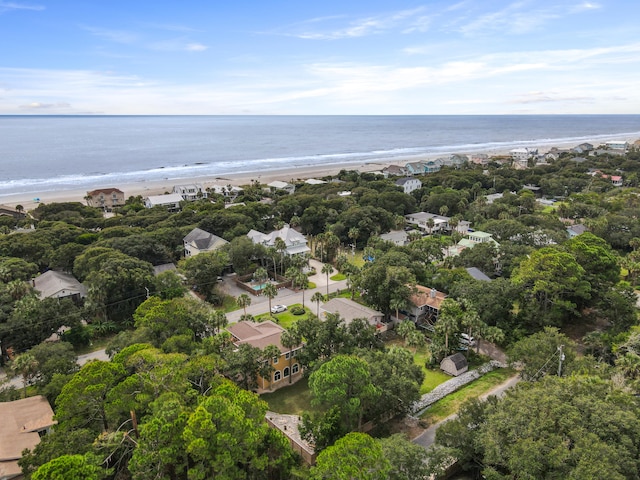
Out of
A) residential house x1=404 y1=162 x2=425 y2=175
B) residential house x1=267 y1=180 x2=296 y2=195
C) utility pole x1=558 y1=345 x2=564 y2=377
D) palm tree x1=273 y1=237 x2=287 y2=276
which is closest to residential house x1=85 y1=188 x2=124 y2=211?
residential house x1=267 y1=180 x2=296 y2=195

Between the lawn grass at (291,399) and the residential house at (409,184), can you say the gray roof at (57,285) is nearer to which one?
the lawn grass at (291,399)

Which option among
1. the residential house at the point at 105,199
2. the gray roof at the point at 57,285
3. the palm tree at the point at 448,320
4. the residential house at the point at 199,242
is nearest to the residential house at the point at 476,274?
the palm tree at the point at 448,320

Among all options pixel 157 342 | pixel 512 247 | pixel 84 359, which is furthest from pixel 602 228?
pixel 84 359

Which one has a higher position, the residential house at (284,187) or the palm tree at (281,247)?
the residential house at (284,187)

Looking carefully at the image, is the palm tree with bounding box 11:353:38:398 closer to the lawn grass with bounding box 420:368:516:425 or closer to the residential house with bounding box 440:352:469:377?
the lawn grass with bounding box 420:368:516:425

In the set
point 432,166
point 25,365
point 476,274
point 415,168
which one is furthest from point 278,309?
point 432,166

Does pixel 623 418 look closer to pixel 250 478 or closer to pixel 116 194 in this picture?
pixel 250 478
